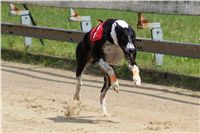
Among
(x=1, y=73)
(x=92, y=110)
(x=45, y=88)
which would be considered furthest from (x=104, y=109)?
(x=1, y=73)

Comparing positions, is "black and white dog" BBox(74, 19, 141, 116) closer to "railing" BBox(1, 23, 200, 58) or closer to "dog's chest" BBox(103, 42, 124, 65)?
"dog's chest" BBox(103, 42, 124, 65)

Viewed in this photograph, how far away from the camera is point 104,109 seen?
307 inches

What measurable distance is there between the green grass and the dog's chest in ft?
9.02

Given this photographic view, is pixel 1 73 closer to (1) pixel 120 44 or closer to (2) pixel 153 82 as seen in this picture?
(2) pixel 153 82

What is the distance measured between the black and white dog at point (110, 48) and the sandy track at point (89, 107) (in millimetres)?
440

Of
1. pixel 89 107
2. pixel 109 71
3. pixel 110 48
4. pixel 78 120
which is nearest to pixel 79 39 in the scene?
pixel 89 107

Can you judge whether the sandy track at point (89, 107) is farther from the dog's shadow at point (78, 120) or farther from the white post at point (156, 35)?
the white post at point (156, 35)

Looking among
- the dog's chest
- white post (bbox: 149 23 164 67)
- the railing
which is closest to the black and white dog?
the dog's chest

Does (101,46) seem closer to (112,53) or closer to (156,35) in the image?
(112,53)

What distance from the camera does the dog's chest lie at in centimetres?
732

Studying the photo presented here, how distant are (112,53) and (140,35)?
6561mm

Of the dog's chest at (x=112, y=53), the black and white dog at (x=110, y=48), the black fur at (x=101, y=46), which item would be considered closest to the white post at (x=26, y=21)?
the black fur at (x=101, y=46)

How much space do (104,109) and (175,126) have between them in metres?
1.04

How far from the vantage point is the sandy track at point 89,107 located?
714 centimetres
